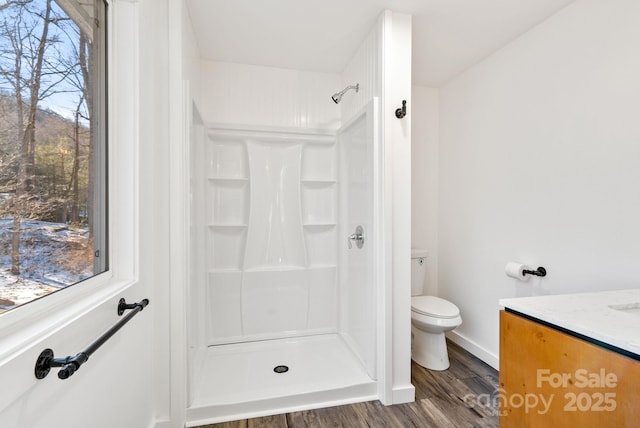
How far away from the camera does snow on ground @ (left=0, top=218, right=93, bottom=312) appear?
0.68 m

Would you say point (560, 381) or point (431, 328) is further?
point (431, 328)

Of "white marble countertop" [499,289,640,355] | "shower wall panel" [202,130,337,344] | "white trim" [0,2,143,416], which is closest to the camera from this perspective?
"white marble countertop" [499,289,640,355]

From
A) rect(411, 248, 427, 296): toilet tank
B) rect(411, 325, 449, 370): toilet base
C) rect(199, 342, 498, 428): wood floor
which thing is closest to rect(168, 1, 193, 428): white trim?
rect(199, 342, 498, 428): wood floor

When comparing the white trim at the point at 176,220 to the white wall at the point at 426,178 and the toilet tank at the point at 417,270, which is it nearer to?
the toilet tank at the point at 417,270

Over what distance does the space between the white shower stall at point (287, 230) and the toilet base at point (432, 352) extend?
1.48 feet

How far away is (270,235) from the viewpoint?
261 centimetres

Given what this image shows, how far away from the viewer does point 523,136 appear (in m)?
1.95

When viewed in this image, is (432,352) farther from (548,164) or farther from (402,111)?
(402,111)

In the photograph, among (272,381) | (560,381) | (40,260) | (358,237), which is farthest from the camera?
(358,237)

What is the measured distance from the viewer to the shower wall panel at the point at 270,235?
2.47m

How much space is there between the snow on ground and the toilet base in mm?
2136

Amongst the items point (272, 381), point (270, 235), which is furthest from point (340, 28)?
point (272, 381)

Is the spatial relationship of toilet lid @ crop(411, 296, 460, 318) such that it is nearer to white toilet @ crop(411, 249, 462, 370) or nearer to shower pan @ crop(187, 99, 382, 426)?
white toilet @ crop(411, 249, 462, 370)

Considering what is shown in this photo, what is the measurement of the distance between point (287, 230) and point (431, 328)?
4.58ft
